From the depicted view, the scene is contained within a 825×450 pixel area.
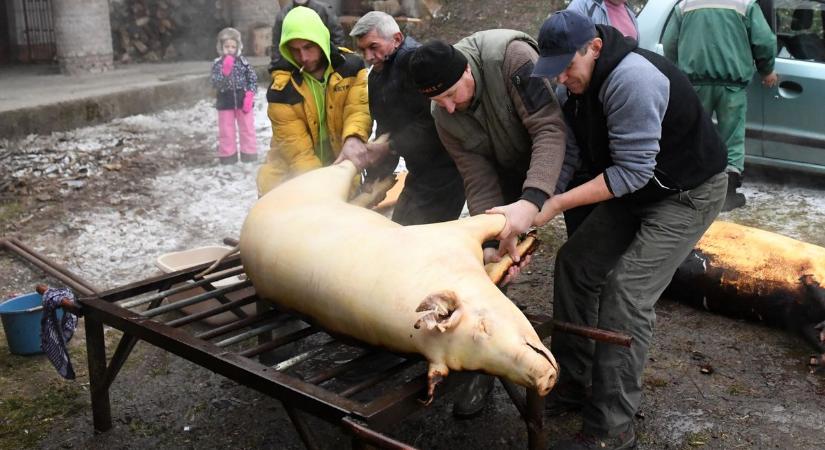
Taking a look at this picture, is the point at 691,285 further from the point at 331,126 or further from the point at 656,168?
the point at 331,126

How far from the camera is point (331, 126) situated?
4355 millimetres

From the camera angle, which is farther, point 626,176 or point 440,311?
point 626,176

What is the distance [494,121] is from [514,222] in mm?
517

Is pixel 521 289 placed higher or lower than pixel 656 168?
lower

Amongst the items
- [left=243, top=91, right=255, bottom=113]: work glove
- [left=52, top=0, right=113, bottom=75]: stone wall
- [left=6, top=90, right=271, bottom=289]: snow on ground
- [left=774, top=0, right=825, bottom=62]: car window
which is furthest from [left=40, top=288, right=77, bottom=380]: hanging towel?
[left=52, top=0, right=113, bottom=75]: stone wall

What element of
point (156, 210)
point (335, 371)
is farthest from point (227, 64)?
point (335, 371)

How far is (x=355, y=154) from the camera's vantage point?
3.89m

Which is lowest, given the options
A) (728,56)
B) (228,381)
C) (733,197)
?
(228,381)

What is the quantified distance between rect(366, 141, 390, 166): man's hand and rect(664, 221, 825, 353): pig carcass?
1856 millimetres

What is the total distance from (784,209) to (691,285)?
6.82ft

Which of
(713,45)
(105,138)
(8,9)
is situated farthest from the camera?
(8,9)

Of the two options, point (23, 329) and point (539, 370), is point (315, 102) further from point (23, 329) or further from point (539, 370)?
point (539, 370)

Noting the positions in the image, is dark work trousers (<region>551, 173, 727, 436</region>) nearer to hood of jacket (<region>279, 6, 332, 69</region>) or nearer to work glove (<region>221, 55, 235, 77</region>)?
hood of jacket (<region>279, 6, 332, 69</region>)

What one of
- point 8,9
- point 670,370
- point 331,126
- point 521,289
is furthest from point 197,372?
point 8,9
